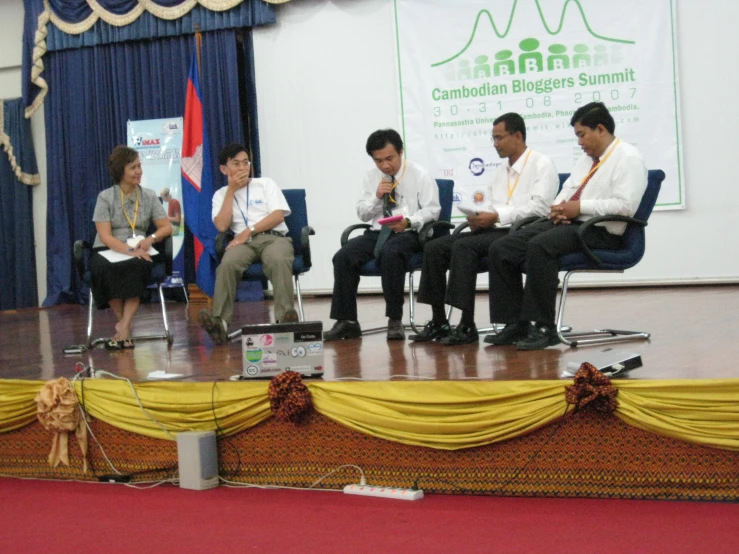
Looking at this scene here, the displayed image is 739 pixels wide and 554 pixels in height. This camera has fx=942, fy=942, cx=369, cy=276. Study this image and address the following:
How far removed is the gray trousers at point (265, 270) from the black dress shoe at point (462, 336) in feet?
2.77

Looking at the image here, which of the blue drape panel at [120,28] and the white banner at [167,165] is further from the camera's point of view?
A: the white banner at [167,165]

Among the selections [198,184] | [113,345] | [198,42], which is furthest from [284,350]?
[198,42]

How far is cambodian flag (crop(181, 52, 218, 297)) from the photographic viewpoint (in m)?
7.70

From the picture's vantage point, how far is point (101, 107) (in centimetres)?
845

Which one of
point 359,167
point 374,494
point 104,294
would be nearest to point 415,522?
point 374,494

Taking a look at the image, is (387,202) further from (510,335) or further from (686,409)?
(686,409)

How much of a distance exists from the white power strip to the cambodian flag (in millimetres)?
4896

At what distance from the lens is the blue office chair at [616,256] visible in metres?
3.82

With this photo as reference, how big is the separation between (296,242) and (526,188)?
1440mm

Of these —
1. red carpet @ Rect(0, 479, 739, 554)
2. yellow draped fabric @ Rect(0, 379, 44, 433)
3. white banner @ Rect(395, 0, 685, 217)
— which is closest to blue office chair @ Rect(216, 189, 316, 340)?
yellow draped fabric @ Rect(0, 379, 44, 433)

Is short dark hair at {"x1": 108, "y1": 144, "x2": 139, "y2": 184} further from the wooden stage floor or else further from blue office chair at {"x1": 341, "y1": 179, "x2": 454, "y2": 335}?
blue office chair at {"x1": 341, "y1": 179, "x2": 454, "y2": 335}

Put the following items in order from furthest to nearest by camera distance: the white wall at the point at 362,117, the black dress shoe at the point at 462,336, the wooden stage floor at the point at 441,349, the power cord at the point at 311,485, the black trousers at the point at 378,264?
the white wall at the point at 362,117, the black trousers at the point at 378,264, the black dress shoe at the point at 462,336, the wooden stage floor at the point at 441,349, the power cord at the point at 311,485

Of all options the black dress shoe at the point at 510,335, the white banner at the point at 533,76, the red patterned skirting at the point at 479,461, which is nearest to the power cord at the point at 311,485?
the red patterned skirting at the point at 479,461

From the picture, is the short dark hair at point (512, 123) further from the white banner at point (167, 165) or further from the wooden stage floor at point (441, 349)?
the white banner at point (167, 165)
